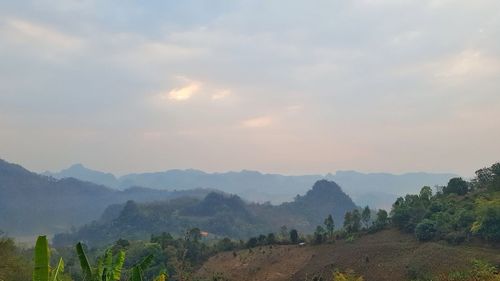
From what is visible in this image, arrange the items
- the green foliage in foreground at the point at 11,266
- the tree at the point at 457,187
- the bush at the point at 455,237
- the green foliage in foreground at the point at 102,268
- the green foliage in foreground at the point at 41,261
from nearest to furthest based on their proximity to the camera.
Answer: the green foliage in foreground at the point at 41,261 → the green foliage in foreground at the point at 102,268 → the green foliage in foreground at the point at 11,266 → the bush at the point at 455,237 → the tree at the point at 457,187

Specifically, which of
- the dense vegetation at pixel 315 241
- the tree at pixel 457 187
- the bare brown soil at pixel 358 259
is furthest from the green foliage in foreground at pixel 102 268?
the tree at pixel 457 187

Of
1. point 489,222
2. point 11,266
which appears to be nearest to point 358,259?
point 489,222

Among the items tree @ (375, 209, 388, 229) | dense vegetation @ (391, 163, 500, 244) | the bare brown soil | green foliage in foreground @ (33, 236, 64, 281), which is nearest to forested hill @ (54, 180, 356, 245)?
the bare brown soil

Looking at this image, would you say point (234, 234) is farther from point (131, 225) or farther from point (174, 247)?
point (174, 247)

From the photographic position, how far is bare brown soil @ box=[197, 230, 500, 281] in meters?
33.2

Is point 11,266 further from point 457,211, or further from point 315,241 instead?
point 457,211

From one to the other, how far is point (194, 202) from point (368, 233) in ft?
412

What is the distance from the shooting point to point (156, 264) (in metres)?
54.5

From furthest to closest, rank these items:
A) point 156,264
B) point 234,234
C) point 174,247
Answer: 1. point 234,234
2. point 174,247
3. point 156,264

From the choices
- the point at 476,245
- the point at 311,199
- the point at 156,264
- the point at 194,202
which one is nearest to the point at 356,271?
the point at 476,245

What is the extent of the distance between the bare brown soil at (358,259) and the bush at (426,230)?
818 millimetres

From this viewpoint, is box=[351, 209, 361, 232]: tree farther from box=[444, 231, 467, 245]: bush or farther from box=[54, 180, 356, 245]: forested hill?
box=[54, 180, 356, 245]: forested hill

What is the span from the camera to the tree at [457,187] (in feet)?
158

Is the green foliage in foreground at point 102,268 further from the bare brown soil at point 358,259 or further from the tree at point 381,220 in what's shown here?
the tree at point 381,220
